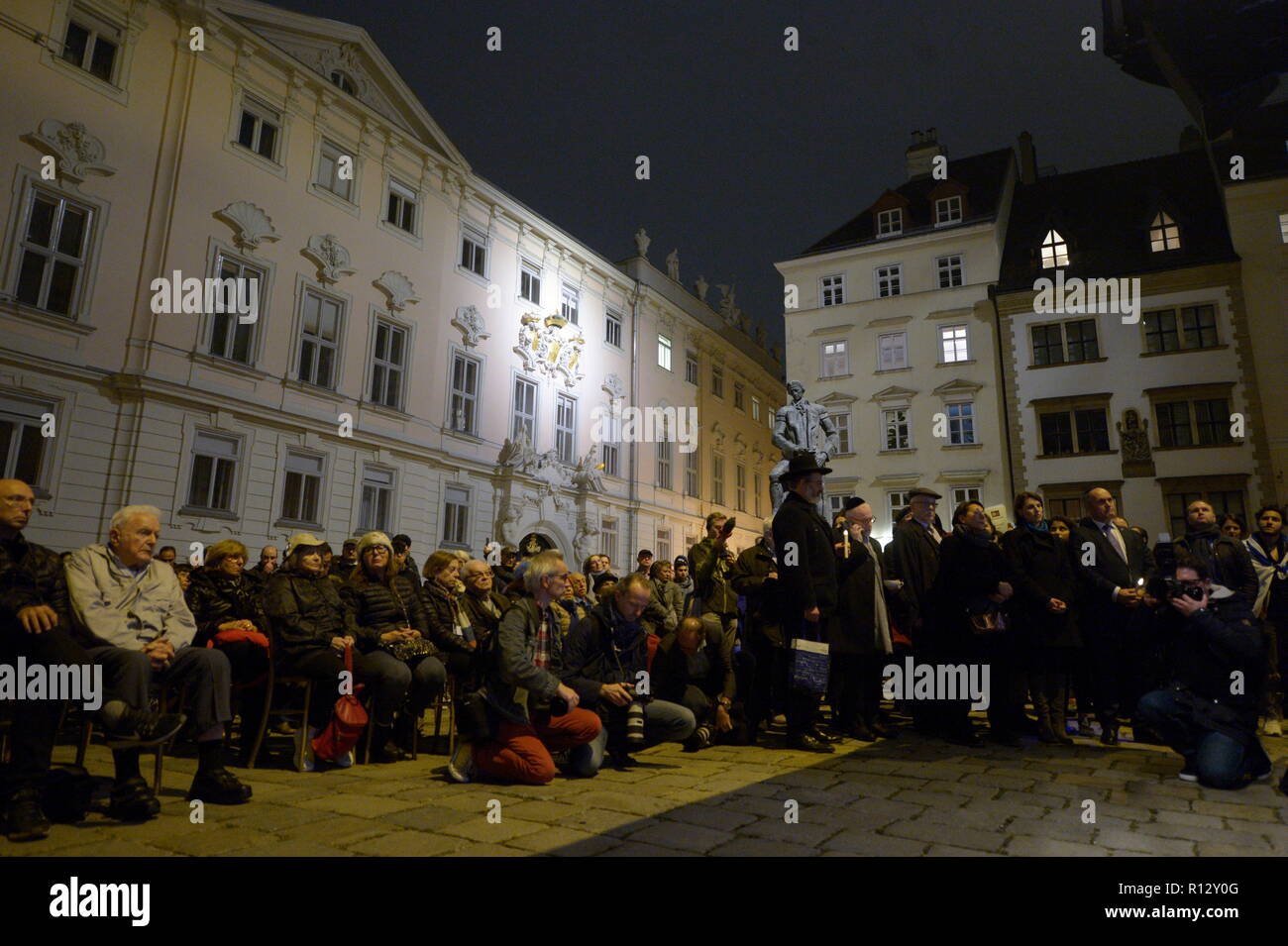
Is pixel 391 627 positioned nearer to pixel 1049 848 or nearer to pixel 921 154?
pixel 1049 848

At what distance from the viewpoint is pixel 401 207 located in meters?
19.7

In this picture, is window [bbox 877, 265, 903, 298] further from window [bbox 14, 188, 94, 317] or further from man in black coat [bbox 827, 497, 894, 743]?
window [bbox 14, 188, 94, 317]

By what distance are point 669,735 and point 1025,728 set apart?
11.0ft

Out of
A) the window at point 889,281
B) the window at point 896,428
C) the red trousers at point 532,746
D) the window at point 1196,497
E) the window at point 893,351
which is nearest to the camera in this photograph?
the red trousers at point 532,746

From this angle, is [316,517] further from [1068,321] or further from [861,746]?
[1068,321]

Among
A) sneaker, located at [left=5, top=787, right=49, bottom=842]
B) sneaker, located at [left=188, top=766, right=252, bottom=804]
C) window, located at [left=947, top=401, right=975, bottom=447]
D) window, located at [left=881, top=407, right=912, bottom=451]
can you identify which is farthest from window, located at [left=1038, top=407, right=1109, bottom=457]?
sneaker, located at [left=5, top=787, right=49, bottom=842]

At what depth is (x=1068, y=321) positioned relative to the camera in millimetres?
25797

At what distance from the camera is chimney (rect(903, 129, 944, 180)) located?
34062mm

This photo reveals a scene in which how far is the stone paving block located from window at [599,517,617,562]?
22.1 meters

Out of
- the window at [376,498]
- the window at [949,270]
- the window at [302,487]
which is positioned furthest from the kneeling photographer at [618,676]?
the window at [949,270]

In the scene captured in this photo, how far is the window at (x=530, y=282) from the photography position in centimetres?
2372

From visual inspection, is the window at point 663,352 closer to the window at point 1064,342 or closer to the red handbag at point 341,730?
the window at point 1064,342

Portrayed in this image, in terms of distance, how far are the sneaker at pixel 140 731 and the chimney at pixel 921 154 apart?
3686 centimetres
